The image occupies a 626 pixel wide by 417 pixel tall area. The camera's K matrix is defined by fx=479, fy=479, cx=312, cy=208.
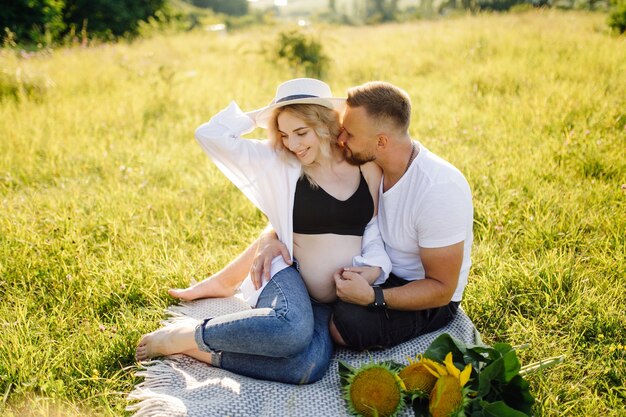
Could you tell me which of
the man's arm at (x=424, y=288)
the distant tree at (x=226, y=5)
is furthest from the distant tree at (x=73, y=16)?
the distant tree at (x=226, y=5)

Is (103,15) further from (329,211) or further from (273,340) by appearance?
(273,340)

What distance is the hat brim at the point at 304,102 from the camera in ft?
8.41

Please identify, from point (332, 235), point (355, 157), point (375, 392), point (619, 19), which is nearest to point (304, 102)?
point (355, 157)

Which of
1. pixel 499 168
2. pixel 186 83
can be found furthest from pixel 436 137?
pixel 186 83

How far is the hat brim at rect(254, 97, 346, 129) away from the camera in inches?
101

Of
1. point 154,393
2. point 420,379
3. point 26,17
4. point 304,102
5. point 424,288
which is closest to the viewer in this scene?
point 420,379

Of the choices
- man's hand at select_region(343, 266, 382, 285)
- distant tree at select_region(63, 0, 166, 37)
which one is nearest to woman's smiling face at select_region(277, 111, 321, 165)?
man's hand at select_region(343, 266, 382, 285)

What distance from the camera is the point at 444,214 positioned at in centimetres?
238

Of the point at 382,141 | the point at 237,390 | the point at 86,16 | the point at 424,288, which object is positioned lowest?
the point at 237,390

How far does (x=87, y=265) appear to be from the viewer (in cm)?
320

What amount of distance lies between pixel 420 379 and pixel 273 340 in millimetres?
698

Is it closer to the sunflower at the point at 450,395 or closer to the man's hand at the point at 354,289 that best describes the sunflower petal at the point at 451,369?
the sunflower at the point at 450,395

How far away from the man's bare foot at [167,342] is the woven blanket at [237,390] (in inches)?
2.1

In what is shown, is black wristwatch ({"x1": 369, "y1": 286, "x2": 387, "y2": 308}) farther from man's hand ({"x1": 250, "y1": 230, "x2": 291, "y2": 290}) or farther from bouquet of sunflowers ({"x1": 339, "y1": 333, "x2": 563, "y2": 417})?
man's hand ({"x1": 250, "y1": 230, "x2": 291, "y2": 290})
